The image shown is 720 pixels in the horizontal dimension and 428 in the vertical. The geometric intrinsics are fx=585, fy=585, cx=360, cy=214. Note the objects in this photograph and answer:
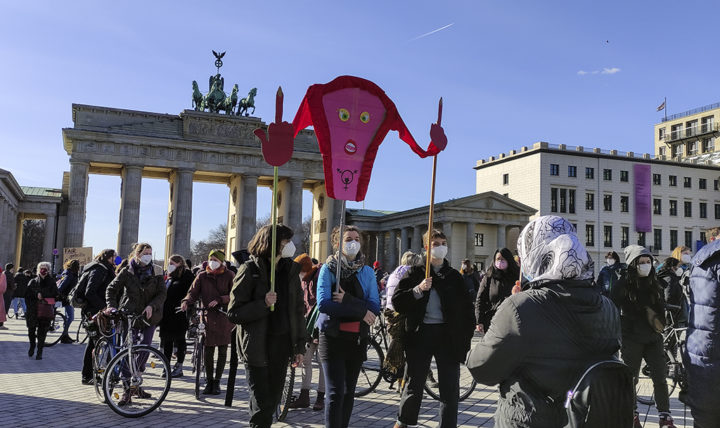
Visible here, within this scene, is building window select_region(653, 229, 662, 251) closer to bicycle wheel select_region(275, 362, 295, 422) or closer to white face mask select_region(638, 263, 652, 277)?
white face mask select_region(638, 263, 652, 277)

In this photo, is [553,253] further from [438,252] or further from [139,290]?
[139,290]

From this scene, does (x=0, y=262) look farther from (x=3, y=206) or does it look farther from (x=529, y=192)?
(x=529, y=192)

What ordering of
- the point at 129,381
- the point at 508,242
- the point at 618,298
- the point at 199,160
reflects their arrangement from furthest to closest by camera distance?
the point at 508,242
the point at 199,160
the point at 129,381
the point at 618,298

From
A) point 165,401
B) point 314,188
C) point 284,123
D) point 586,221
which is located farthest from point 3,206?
point 586,221

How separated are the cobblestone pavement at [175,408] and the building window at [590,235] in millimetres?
61837

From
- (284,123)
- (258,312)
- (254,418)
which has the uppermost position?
(284,123)

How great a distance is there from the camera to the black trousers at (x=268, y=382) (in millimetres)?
4820

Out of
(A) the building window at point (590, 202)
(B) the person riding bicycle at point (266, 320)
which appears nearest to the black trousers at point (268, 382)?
(B) the person riding bicycle at point (266, 320)

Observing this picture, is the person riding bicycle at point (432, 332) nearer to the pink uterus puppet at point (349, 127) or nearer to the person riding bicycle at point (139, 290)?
the pink uterus puppet at point (349, 127)

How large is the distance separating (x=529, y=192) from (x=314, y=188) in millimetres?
24555

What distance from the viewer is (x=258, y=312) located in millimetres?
5012

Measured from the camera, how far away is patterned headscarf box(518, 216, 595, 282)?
8.59 feet

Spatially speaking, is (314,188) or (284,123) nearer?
(284,123)

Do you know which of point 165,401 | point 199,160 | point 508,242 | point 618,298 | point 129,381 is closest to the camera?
point 618,298
